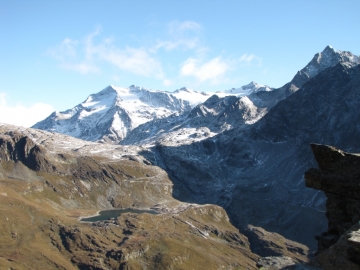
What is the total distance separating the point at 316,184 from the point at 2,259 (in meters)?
205

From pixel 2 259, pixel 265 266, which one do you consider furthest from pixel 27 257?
pixel 265 266

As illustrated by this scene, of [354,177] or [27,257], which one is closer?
[354,177]

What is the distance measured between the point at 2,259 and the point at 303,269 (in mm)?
205510

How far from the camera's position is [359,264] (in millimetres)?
13797

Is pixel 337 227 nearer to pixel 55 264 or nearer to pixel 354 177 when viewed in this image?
pixel 354 177

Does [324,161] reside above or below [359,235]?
above

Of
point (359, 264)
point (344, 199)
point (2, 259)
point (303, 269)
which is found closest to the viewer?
point (359, 264)

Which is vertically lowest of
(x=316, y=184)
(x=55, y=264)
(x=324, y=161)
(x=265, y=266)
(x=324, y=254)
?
(x=55, y=264)

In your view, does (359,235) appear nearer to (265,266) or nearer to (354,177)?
(354,177)

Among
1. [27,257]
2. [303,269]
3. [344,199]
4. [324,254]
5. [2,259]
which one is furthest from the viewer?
[27,257]

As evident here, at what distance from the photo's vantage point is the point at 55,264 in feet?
656

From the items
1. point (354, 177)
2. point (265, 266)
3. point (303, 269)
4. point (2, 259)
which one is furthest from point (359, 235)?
point (2, 259)

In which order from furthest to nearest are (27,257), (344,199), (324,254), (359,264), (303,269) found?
(27,257) < (344,199) < (303,269) < (324,254) < (359,264)

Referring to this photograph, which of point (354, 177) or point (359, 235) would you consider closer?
point (359, 235)
